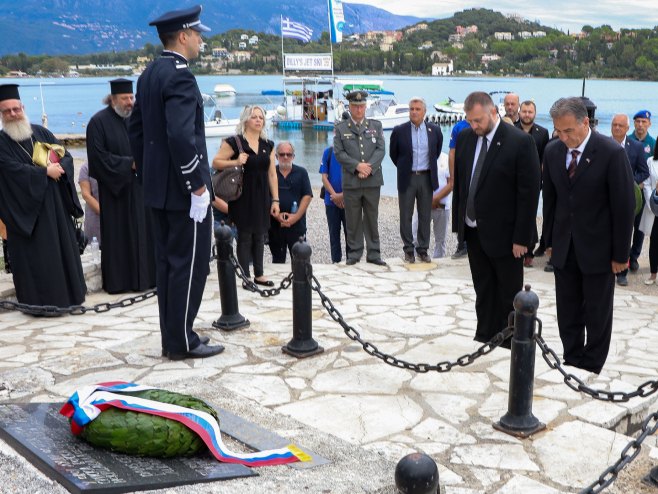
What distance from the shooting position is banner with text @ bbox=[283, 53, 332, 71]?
4519 centimetres

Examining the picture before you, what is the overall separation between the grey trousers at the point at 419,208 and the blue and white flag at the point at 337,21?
39.5m

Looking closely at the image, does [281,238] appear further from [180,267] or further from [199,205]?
[199,205]

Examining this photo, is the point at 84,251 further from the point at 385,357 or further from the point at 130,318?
the point at 385,357

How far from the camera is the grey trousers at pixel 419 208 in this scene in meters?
8.87

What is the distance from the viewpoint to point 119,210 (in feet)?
23.4

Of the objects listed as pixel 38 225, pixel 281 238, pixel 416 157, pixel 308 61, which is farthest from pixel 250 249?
pixel 308 61

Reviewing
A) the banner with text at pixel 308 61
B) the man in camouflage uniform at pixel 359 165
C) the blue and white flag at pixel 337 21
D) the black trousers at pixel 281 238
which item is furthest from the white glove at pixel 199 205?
the blue and white flag at pixel 337 21

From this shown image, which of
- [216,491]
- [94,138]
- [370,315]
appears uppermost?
[94,138]

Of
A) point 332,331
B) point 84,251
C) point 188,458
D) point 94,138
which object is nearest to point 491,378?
point 332,331

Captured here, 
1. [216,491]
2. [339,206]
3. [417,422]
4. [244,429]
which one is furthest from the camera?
[339,206]

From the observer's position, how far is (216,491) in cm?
313

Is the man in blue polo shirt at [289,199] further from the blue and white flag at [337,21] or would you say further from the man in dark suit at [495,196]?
the blue and white flag at [337,21]

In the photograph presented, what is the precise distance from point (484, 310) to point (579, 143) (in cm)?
145

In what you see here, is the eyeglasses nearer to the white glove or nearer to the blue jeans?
the white glove
